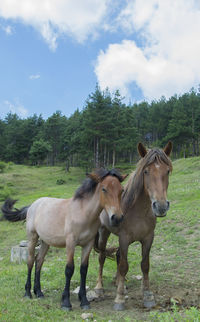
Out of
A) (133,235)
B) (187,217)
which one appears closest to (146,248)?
(133,235)

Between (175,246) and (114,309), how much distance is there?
4.10m

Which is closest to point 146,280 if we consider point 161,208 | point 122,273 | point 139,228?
point 122,273

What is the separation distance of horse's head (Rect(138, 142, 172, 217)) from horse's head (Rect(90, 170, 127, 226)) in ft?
1.66

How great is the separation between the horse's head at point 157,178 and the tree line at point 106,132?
A: 22916 millimetres

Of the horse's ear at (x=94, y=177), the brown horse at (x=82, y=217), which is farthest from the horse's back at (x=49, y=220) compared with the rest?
the horse's ear at (x=94, y=177)

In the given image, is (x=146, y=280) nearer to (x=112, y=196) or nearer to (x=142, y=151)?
(x=112, y=196)

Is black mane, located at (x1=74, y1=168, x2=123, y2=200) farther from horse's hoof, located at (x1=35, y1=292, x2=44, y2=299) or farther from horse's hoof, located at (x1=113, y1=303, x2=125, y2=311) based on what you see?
horse's hoof, located at (x1=35, y1=292, x2=44, y2=299)

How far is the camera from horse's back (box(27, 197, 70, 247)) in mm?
5043

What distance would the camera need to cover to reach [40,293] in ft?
17.5

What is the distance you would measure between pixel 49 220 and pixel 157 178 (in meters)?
2.40

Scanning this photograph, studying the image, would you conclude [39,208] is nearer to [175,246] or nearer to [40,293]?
[40,293]

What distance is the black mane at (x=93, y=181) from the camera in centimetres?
462

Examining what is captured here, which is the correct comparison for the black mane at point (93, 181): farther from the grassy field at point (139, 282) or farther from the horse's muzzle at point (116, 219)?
the grassy field at point (139, 282)

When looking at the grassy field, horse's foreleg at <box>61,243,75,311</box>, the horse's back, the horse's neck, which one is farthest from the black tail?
the horse's neck
